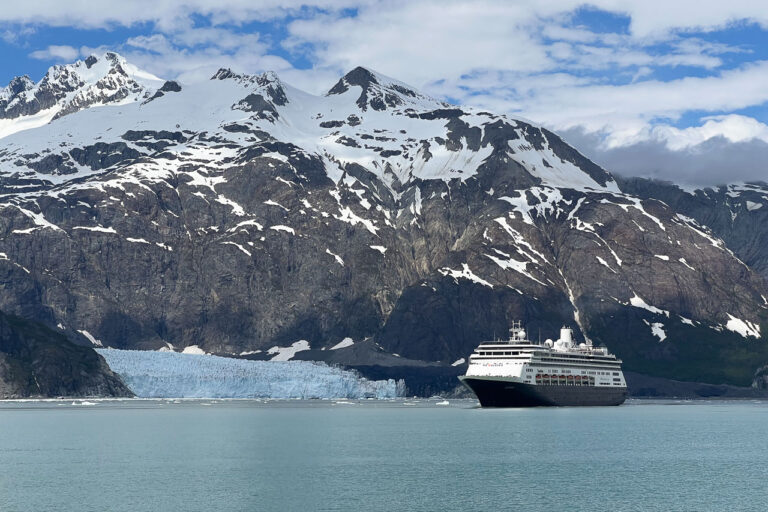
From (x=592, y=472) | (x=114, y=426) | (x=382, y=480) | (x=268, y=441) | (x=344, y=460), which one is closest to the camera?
(x=382, y=480)

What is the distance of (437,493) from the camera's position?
345 feet

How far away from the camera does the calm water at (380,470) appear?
328ft

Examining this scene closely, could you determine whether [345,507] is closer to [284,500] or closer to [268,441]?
[284,500]

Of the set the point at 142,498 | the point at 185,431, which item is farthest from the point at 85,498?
the point at 185,431

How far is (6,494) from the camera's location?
10319 cm

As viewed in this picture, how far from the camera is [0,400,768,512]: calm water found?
3942 inches

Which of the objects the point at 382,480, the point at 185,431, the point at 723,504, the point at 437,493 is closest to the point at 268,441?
the point at 185,431

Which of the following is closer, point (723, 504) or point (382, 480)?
point (723, 504)

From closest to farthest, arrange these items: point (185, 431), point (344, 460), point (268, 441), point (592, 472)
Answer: point (592, 472), point (344, 460), point (268, 441), point (185, 431)

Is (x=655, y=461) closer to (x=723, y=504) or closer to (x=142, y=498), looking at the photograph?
(x=723, y=504)

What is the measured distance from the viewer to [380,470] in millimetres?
122062

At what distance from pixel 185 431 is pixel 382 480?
2925 inches

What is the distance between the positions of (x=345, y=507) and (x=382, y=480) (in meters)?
17.3

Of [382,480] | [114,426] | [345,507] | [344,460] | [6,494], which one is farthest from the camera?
[114,426]
